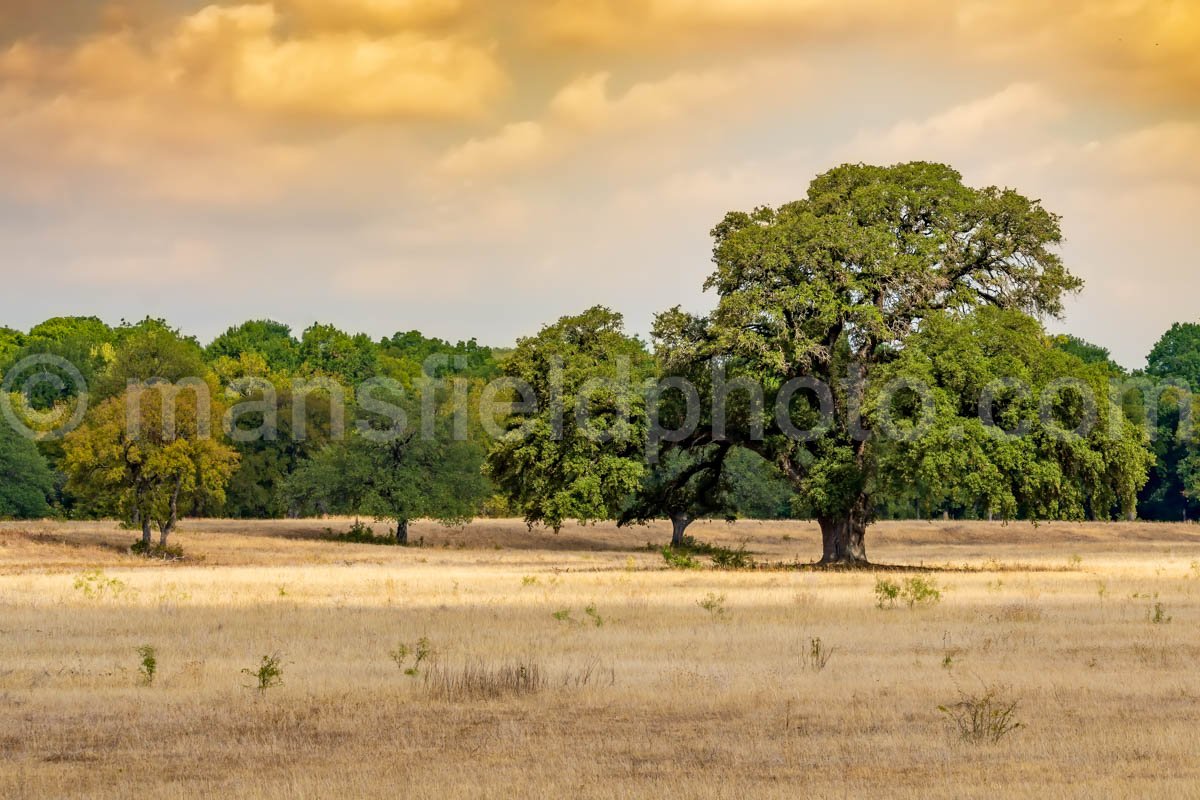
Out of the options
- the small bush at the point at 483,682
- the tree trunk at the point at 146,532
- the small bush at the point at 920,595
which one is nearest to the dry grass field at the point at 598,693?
the small bush at the point at 483,682

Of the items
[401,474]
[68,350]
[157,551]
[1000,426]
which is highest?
[68,350]

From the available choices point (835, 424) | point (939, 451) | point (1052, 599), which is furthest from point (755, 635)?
point (835, 424)

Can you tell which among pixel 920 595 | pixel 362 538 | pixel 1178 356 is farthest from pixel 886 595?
pixel 1178 356

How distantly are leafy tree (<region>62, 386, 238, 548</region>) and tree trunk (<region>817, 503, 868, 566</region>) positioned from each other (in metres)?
28.5

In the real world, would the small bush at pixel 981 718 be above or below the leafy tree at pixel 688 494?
below

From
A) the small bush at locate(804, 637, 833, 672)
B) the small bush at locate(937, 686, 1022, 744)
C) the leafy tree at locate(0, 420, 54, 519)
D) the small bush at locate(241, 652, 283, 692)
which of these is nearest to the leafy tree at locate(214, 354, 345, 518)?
the leafy tree at locate(0, 420, 54, 519)

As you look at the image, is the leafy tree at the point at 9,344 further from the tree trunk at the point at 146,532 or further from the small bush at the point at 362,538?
the tree trunk at the point at 146,532

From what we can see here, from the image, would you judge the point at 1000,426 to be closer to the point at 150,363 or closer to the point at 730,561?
the point at 730,561

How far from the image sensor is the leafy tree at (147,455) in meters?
66.8

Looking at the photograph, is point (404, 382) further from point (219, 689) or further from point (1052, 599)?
point (219, 689)

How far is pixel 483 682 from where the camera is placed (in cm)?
1938

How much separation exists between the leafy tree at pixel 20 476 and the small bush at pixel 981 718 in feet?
332

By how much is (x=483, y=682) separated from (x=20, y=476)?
99.4 metres

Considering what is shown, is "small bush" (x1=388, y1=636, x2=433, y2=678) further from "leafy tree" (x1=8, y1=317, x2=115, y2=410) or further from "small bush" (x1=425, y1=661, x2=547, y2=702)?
"leafy tree" (x1=8, y1=317, x2=115, y2=410)
